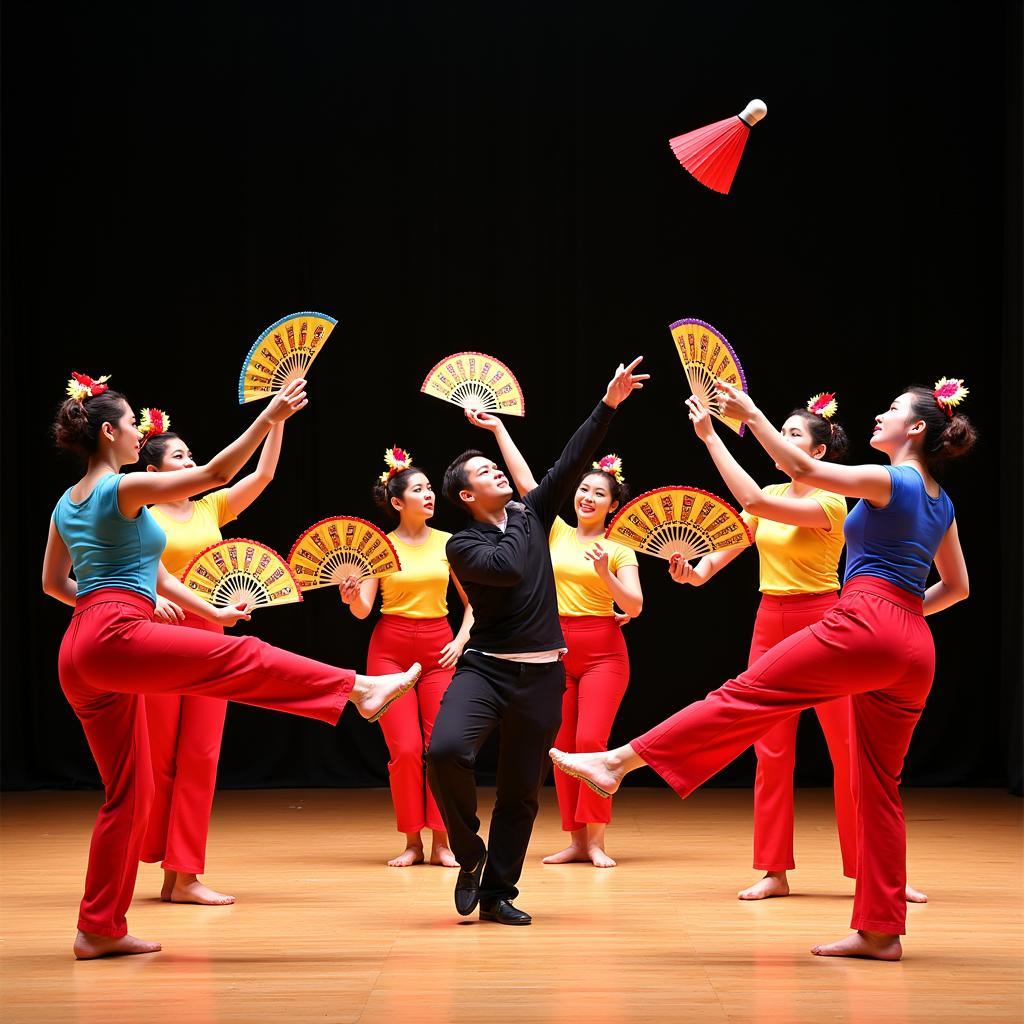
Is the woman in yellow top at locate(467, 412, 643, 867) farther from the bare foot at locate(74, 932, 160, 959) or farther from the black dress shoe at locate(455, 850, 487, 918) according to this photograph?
the bare foot at locate(74, 932, 160, 959)

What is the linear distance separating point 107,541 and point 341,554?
175cm

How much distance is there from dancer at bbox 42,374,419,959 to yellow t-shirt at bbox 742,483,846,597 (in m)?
1.43

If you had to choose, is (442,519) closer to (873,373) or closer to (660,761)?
(873,373)

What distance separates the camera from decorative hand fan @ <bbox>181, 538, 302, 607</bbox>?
4305 millimetres

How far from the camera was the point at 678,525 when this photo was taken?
4582 mm

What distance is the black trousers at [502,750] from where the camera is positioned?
12.4ft

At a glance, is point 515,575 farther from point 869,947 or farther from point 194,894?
point 194,894

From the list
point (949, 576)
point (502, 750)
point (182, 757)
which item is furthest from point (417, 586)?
point (949, 576)

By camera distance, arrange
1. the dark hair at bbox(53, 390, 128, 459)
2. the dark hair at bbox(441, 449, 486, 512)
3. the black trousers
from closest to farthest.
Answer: the dark hair at bbox(53, 390, 128, 459)
the black trousers
the dark hair at bbox(441, 449, 486, 512)

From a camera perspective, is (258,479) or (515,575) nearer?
(515,575)

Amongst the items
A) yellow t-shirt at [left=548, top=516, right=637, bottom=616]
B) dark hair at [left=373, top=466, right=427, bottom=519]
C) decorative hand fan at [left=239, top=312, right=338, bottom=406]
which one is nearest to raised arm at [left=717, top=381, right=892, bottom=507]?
decorative hand fan at [left=239, top=312, right=338, bottom=406]

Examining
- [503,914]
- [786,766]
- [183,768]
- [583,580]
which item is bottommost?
[503,914]

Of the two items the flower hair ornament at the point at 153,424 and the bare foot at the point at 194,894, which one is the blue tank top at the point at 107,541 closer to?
the flower hair ornament at the point at 153,424

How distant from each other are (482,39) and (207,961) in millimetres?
5402
